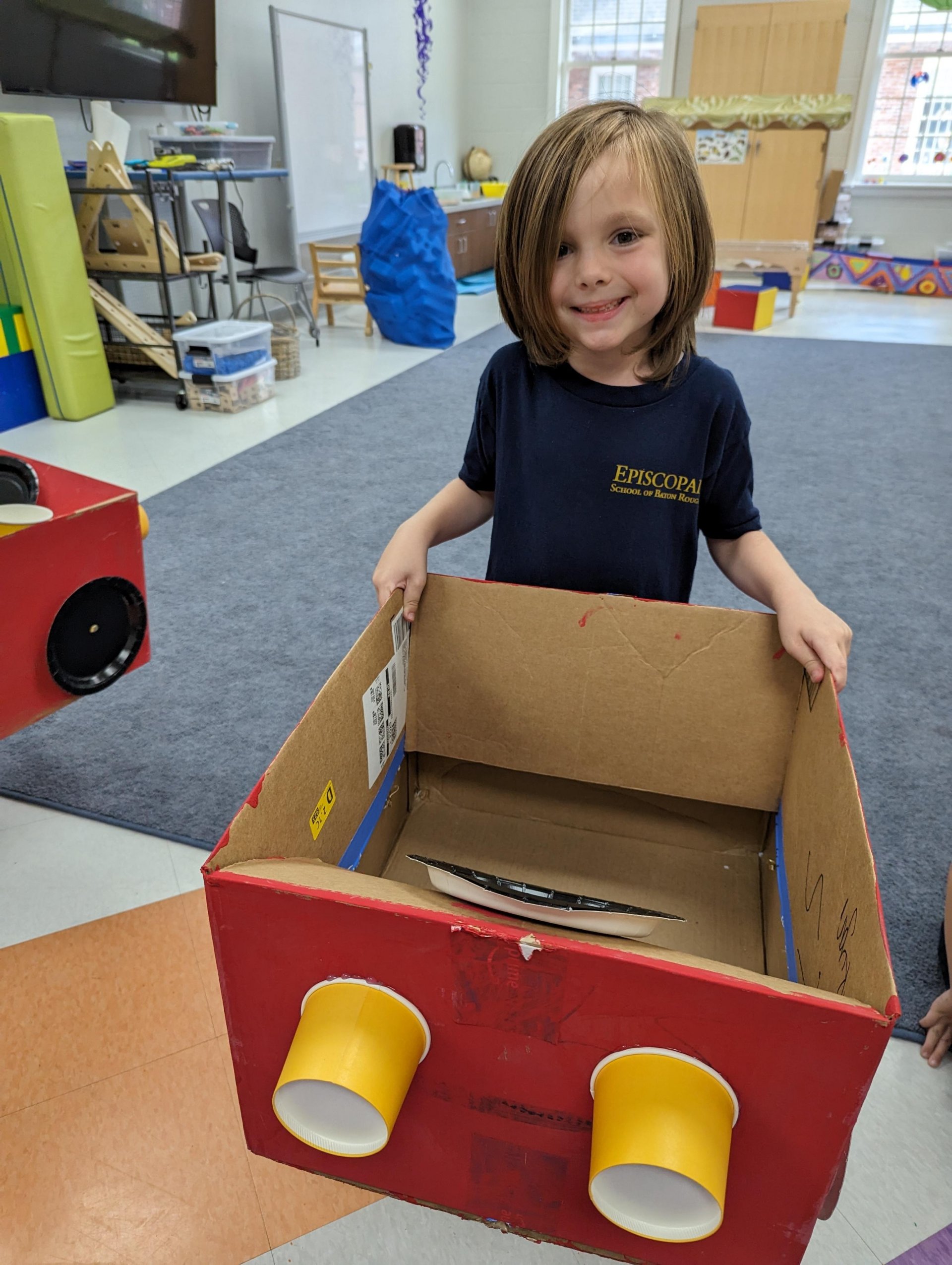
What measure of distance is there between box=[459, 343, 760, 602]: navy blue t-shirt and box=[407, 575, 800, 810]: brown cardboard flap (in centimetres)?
12

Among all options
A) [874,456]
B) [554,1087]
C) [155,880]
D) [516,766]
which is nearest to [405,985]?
[554,1087]

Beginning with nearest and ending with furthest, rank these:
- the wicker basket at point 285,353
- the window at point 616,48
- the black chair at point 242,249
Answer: the wicker basket at point 285,353, the black chair at point 242,249, the window at point 616,48

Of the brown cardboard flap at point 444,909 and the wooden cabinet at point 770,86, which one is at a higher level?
the wooden cabinet at point 770,86

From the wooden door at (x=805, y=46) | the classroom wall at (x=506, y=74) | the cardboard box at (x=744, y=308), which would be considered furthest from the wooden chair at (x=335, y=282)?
the wooden door at (x=805, y=46)

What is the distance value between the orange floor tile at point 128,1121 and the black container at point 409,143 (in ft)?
19.0

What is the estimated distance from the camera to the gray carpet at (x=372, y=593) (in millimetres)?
1227

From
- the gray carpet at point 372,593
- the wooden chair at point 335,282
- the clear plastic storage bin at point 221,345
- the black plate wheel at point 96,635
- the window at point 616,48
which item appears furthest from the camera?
the window at point 616,48

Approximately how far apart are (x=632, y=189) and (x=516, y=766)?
0.49 m

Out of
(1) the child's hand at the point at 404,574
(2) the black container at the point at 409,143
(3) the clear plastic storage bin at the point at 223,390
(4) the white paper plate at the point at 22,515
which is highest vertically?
(2) the black container at the point at 409,143

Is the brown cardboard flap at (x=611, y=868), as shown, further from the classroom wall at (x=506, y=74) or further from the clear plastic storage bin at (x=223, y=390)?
the classroom wall at (x=506, y=74)

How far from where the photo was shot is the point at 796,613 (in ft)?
2.08

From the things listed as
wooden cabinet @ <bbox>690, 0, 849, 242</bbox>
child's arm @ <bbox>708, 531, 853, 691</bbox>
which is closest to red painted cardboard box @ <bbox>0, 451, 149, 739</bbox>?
child's arm @ <bbox>708, 531, 853, 691</bbox>

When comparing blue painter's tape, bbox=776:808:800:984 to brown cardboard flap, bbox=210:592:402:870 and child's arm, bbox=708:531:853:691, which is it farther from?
brown cardboard flap, bbox=210:592:402:870

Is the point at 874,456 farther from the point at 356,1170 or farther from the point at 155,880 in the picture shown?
the point at 356,1170
